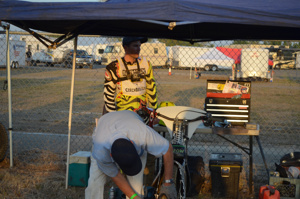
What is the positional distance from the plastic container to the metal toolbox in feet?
1.82

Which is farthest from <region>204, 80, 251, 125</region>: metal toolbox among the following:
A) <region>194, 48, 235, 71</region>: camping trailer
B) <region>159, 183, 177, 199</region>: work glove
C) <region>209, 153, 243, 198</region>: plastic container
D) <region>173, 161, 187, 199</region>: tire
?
<region>194, 48, 235, 71</region>: camping trailer

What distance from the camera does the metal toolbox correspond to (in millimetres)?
5180

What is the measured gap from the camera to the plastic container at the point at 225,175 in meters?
4.95

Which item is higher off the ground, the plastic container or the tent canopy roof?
the tent canopy roof

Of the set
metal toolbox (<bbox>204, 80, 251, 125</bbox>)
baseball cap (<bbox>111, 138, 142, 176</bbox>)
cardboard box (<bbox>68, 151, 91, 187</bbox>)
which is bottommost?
cardboard box (<bbox>68, 151, 91, 187</bbox>)

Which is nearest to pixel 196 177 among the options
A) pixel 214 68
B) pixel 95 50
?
pixel 95 50

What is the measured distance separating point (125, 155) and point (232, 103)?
272cm

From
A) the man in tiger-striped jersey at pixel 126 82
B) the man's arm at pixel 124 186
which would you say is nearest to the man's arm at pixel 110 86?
the man in tiger-striped jersey at pixel 126 82

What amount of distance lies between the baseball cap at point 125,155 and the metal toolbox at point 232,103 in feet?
8.18

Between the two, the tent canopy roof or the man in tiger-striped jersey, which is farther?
the man in tiger-striped jersey

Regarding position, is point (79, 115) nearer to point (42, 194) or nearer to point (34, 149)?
point (34, 149)

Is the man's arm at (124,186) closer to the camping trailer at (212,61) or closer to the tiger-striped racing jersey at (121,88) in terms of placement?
the tiger-striped racing jersey at (121,88)

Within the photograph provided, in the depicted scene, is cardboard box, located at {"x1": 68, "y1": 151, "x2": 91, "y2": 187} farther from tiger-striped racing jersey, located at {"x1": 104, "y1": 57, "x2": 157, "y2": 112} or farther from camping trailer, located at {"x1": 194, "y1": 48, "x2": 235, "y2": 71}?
camping trailer, located at {"x1": 194, "y1": 48, "x2": 235, "y2": 71}

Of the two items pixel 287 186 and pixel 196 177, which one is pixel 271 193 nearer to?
pixel 287 186
